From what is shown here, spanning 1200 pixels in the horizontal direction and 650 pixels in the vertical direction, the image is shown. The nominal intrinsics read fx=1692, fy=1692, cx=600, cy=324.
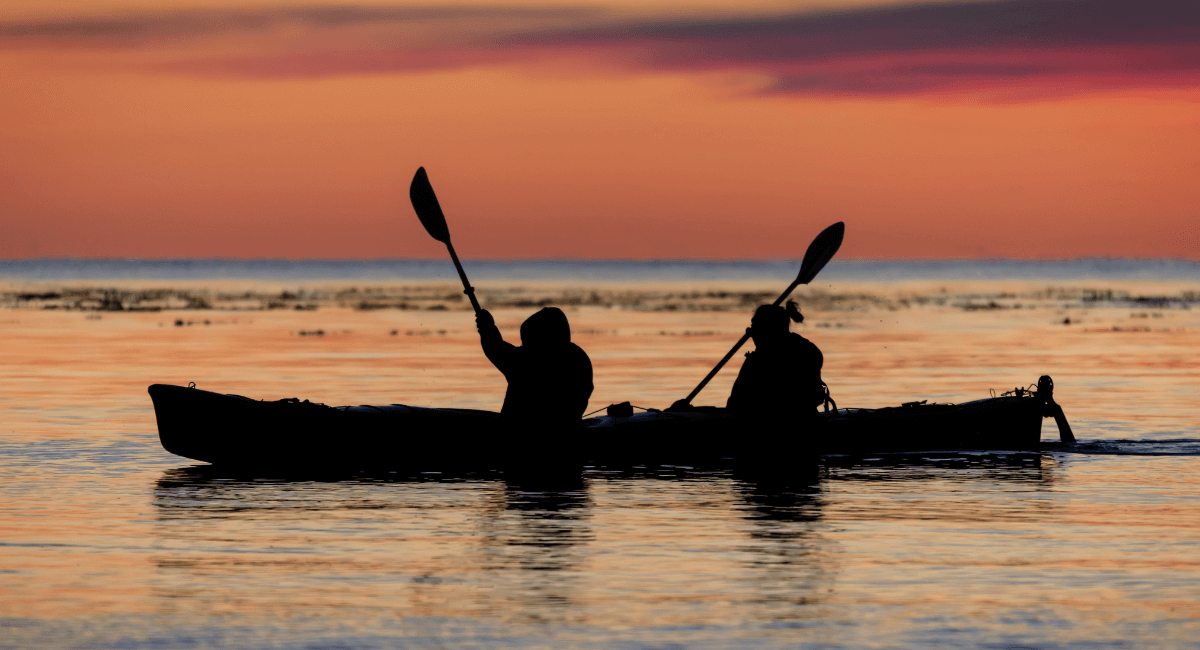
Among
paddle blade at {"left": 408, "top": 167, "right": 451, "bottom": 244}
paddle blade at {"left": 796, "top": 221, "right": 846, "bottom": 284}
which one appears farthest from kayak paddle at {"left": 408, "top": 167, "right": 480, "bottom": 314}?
paddle blade at {"left": 796, "top": 221, "right": 846, "bottom": 284}

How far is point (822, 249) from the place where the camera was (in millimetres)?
19922

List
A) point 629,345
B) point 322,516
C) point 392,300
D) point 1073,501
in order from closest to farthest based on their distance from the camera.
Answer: point 322,516
point 1073,501
point 629,345
point 392,300

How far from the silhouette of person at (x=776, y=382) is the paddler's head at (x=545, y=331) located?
176 cm

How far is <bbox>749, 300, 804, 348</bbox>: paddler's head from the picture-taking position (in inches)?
596

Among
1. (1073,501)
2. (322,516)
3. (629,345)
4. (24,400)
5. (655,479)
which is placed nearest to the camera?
(322,516)

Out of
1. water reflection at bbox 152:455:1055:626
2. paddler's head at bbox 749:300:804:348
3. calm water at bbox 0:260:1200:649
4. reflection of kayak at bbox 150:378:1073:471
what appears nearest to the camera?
calm water at bbox 0:260:1200:649

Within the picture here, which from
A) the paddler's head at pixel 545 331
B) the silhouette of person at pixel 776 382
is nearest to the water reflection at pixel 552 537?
the silhouette of person at pixel 776 382

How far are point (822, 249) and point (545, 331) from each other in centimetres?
617

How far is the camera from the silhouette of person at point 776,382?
1521cm

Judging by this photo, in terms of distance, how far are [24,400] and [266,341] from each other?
572 inches

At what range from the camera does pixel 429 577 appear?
30.5 feet

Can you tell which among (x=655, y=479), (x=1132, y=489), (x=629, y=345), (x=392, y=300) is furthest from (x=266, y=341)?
(x=392, y=300)

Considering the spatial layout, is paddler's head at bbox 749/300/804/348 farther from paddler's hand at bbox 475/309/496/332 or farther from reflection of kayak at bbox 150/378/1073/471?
paddler's hand at bbox 475/309/496/332

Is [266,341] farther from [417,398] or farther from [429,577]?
[429,577]
